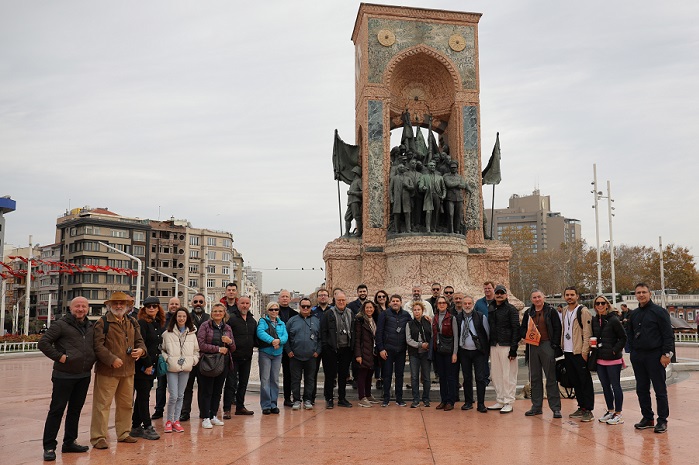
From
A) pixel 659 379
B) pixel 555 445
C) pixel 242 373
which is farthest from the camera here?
pixel 242 373

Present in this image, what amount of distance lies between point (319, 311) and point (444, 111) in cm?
1025

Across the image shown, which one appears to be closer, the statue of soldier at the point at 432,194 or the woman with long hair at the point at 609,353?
the woman with long hair at the point at 609,353

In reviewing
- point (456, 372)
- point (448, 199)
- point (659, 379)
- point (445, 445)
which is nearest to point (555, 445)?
point (445, 445)

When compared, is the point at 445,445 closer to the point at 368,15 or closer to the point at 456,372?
the point at 456,372

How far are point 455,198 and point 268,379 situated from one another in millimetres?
8685

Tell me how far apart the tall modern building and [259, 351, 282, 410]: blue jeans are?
11739 cm

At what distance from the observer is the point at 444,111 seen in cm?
1814

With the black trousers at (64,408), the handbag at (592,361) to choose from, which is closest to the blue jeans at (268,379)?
the black trousers at (64,408)

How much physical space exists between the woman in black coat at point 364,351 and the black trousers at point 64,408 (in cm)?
395

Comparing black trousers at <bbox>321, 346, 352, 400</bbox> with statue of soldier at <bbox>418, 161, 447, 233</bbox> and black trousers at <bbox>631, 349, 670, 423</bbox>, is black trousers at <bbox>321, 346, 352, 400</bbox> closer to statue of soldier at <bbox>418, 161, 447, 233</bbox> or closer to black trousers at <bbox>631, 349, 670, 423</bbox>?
black trousers at <bbox>631, 349, 670, 423</bbox>

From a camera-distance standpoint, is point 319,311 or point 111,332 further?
point 319,311

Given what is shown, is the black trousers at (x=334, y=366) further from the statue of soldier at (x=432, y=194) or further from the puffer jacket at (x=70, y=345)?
the statue of soldier at (x=432, y=194)

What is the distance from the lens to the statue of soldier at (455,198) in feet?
52.3

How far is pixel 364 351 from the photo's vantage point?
30.7 feet
